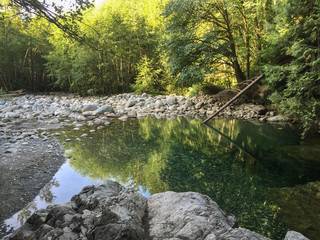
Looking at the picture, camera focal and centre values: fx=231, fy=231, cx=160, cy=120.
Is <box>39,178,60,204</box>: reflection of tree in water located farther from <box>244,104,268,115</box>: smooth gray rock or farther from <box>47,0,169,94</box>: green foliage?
<box>47,0,169,94</box>: green foliage

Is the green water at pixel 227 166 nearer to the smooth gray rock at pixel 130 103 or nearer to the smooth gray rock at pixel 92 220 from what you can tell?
the smooth gray rock at pixel 92 220

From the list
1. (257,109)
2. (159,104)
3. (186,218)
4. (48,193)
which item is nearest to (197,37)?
(159,104)

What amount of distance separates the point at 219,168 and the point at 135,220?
3223 mm

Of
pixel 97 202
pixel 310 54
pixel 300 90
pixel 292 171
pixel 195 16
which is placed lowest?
pixel 292 171

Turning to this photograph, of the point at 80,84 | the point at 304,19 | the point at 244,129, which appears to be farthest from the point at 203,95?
the point at 80,84

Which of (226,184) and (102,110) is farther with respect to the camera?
(102,110)

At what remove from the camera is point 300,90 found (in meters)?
5.57

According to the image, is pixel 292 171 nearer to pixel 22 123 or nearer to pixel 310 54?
pixel 310 54

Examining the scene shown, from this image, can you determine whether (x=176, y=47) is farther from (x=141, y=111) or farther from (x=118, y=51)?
(x=118, y=51)

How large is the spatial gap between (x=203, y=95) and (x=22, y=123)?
9.63 m

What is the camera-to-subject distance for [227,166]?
5.36m

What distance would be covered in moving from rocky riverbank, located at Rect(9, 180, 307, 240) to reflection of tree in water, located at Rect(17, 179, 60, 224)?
706 mm

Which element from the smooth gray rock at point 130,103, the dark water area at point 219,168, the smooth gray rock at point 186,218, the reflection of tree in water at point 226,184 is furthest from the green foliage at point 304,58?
the smooth gray rock at point 130,103

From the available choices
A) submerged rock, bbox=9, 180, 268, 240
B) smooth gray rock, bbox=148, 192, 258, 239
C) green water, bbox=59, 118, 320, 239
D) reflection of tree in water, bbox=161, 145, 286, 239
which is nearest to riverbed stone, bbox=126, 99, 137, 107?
green water, bbox=59, 118, 320, 239
